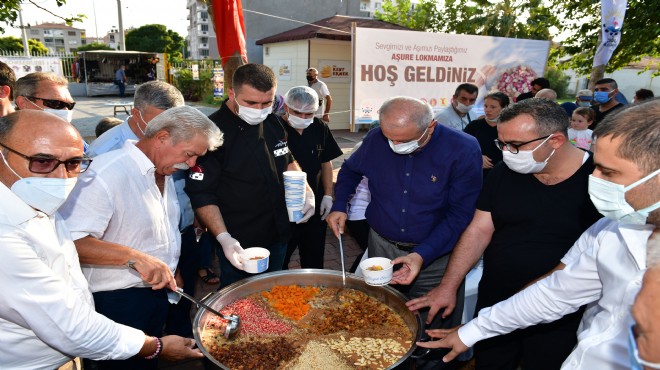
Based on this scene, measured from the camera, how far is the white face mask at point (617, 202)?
1.24m

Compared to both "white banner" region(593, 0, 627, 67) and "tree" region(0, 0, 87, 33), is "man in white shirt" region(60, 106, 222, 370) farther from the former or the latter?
"white banner" region(593, 0, 627, 67)

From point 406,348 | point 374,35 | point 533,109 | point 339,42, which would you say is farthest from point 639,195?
point 339,42

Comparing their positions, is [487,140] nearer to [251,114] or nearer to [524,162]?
[524,162]

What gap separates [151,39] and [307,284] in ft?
184

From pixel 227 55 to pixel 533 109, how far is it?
3.86m

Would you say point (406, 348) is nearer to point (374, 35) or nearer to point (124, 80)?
point (374, 35)

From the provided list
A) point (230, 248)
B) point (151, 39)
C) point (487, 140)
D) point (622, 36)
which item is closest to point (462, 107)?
point (487, 140)

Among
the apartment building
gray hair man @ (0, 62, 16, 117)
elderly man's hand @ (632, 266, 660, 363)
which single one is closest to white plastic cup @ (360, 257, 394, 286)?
elderly man's hand @ (632, 266, 660, 363)

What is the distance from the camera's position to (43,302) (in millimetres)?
1371

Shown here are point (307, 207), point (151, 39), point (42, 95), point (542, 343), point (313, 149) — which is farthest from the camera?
point (151, 39)

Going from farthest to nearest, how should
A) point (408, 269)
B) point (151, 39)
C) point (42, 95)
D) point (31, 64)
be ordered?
1. point (151, 39)
2. point (31, 64)
3. point (42, 95)
4. point (408, 269)

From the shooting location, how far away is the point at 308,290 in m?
2.54

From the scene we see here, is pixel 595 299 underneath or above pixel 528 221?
underneath

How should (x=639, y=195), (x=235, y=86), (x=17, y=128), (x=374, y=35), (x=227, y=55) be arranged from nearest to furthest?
(x=639, y=195), (x=17, y=128), (x=235, y=86), (x=227, y=55), (x=374, y=35)
